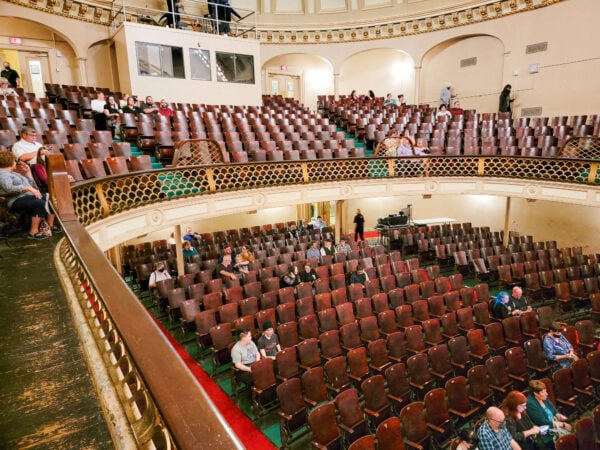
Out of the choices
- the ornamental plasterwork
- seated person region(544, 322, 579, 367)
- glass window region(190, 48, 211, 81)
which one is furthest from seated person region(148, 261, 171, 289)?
the ornamental plasterwork

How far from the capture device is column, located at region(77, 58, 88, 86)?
10.9 m

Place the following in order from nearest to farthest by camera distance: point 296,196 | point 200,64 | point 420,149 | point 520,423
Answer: point 520,423, point 296,196, point 420,149, point 200,64

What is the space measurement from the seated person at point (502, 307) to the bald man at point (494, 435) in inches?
107

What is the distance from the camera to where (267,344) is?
4.46 metres

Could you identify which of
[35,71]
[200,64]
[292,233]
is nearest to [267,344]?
[292,233]

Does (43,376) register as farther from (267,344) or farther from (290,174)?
(290,174)

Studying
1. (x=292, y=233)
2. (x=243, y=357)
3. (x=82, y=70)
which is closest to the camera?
(x=243, y=357)

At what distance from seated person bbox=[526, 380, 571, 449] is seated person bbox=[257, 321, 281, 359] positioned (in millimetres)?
2586

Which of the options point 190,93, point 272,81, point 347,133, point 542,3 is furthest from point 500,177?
point 272,81

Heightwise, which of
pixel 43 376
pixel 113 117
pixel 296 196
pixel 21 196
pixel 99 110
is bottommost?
pixel 296 196

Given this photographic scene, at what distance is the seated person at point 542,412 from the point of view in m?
3.54

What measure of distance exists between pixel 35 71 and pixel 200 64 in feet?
15.0

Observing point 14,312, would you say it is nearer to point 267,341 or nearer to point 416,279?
point 267,341

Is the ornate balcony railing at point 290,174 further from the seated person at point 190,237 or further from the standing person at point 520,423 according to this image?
the standing person at point 520,423
